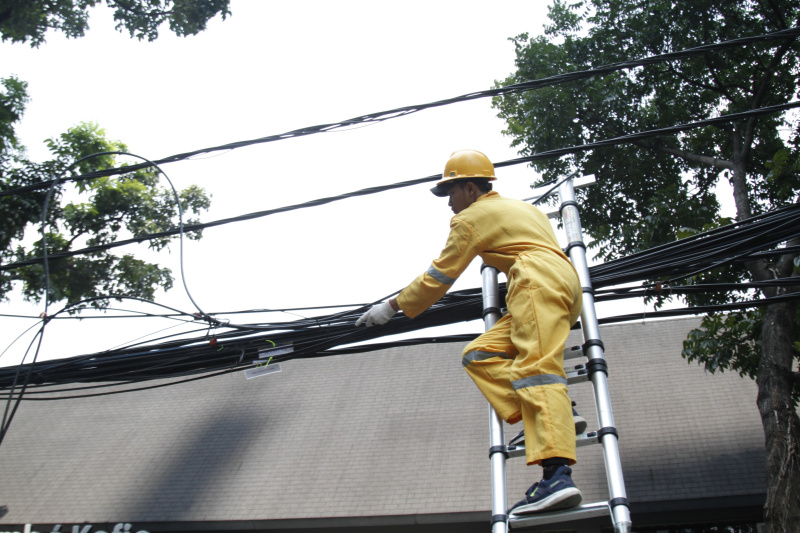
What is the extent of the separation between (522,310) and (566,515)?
100cm

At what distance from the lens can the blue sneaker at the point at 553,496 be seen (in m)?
3.17

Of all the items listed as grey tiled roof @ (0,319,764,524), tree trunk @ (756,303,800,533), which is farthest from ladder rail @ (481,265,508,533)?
grey tiled roof @ (0,319,764,524)

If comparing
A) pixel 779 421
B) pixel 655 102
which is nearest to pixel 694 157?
pixel 655 102

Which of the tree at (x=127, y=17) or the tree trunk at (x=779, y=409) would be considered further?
the tree at (x=127, y=17)

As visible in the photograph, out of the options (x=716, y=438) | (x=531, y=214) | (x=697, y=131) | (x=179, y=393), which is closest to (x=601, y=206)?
(x=697, y=131)

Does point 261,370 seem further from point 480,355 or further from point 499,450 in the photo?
point 499,450

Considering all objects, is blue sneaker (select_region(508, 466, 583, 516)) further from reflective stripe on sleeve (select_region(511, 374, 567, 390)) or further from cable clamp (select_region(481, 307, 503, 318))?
cable clamp (select_region(481, 307, 503, 318))

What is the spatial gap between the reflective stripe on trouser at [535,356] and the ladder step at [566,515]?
0.23 metres

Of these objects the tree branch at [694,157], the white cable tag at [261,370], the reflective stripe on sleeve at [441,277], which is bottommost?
the white cable tag at [261,370]

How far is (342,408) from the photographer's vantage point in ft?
32.3

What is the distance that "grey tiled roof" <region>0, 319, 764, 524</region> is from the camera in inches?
306

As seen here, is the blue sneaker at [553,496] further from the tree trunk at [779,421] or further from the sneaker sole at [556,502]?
the tree trunk at [779,421]

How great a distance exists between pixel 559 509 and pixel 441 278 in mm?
1390

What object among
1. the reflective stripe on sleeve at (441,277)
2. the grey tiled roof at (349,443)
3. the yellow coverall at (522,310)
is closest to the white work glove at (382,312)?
the yellow coverall at (522,310)
